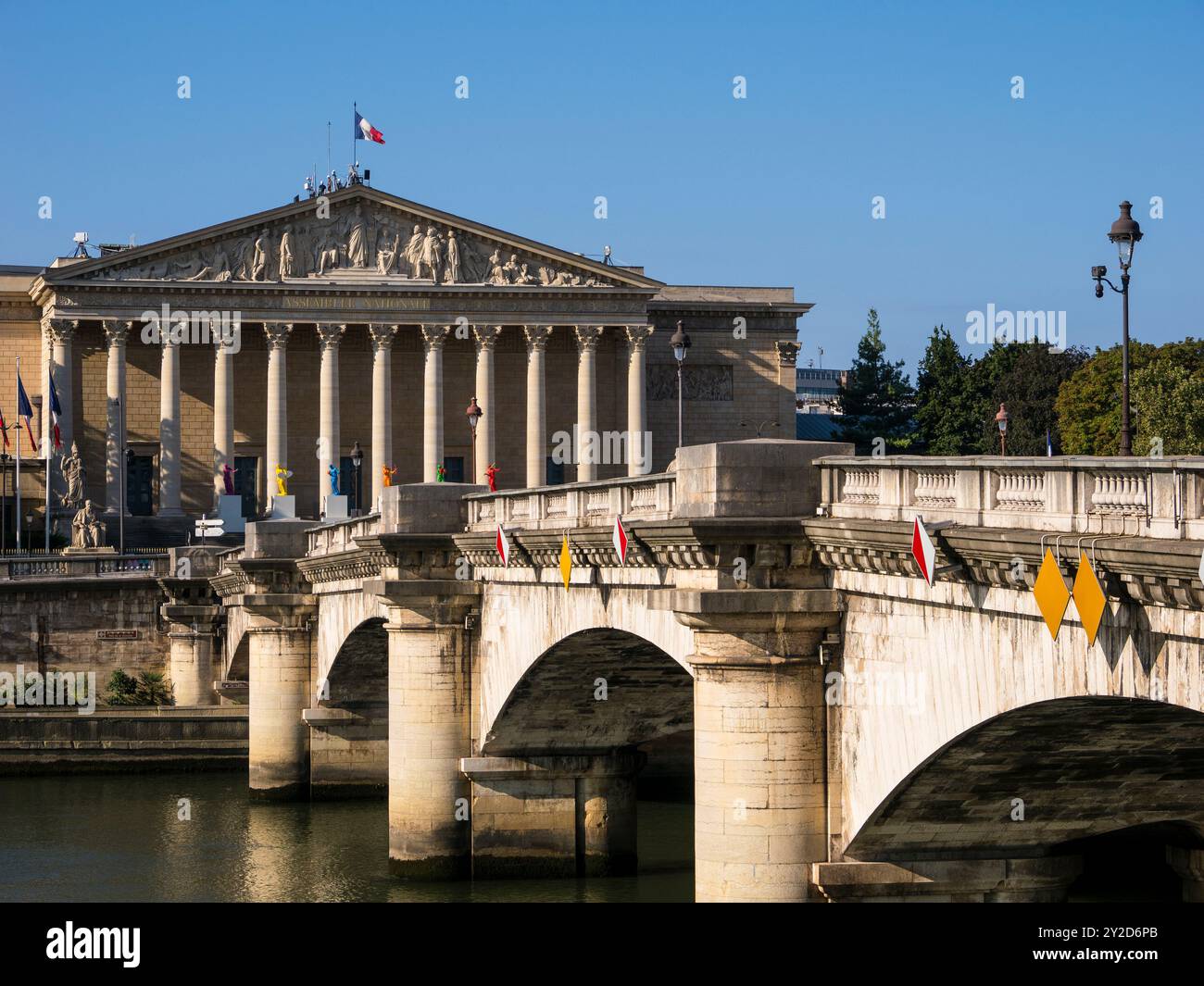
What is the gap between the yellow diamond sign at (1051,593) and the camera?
1733 centimetres

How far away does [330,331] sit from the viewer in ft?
369

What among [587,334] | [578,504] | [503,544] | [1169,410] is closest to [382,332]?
[587,334]

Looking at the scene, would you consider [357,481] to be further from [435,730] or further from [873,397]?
[435,730]

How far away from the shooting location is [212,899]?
41062 mm

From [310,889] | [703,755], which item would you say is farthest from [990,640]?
[310,889]

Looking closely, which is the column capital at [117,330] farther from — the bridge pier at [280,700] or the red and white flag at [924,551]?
the red and white flag at [924,551]

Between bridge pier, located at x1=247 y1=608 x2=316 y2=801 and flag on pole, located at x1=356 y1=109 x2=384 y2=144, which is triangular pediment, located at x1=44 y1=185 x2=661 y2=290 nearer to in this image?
flag on pole, located at x1=356 y1=109 x2=384 y2=144

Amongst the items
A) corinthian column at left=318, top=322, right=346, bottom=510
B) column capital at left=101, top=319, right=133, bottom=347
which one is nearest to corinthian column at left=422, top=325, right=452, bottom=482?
corinthian column at left=318, top=322, right=346, bottom=510

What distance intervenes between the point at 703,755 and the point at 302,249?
9018 cm

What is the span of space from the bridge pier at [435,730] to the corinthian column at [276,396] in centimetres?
7223

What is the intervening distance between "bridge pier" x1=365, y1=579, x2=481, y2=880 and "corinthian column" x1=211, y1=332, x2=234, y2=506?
71597mm
